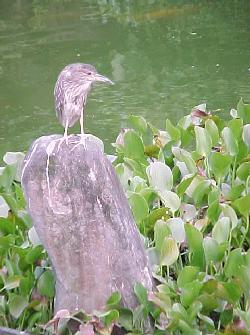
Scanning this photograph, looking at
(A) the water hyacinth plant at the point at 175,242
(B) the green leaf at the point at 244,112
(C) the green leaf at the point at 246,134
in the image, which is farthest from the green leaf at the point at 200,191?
(B) the green leaf at the point at 244,112


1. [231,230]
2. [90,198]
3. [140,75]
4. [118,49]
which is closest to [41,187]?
[90,198]

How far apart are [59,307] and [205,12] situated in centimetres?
819

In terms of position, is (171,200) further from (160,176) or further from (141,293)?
(141,293)

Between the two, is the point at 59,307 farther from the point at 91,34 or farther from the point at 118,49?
the point at 91,34

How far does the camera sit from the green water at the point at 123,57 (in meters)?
6.46

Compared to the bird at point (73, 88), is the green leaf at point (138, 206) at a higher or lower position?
lower

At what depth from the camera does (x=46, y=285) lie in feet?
8.73

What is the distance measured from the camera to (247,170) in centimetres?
303

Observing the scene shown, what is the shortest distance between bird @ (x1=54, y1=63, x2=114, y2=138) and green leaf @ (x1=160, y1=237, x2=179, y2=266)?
1.63 feet

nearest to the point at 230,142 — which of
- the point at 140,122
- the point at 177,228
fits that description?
the point at 140,122

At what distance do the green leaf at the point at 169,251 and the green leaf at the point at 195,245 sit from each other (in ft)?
0.23

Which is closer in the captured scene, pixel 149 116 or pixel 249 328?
pixel 249 328

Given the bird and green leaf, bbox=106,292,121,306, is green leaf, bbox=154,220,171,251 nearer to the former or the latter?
green leaf, bbox=106,292,121,306

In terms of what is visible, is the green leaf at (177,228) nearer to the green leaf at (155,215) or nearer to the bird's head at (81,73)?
the green leaf at (155,215)
